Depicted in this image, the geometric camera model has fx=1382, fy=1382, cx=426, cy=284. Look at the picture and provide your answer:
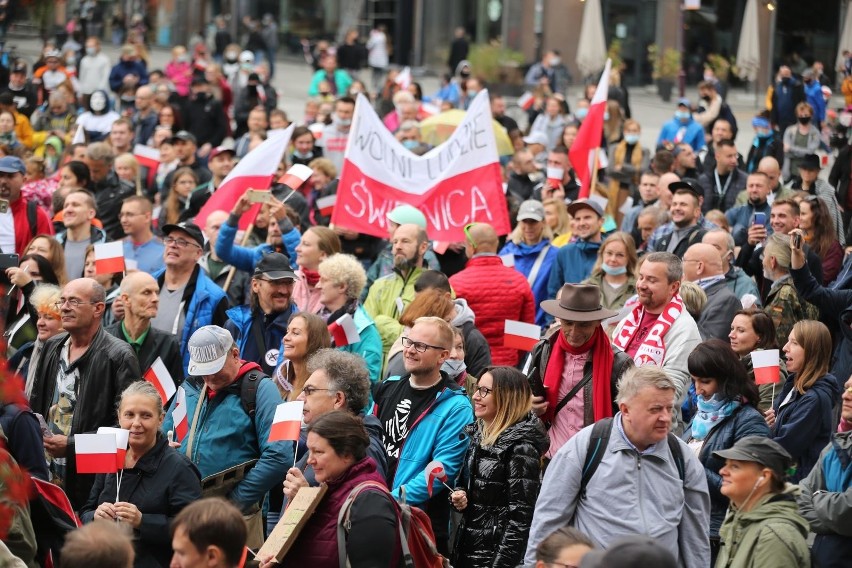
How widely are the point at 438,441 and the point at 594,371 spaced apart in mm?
866

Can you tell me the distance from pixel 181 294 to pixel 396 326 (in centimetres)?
146

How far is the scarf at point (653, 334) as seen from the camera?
7.74 m

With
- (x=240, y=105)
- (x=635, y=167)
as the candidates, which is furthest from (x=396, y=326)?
(x=240, y=105)

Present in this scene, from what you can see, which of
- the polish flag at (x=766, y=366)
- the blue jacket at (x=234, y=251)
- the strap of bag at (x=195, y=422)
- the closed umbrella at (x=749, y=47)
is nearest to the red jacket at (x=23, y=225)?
the blue jacket at (x=234, y=251)

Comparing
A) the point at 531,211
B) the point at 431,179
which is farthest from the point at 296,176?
the point at 531,211

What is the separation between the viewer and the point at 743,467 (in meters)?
5.66

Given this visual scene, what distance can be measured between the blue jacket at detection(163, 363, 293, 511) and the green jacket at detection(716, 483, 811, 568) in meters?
2.18

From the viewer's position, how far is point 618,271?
9453mm

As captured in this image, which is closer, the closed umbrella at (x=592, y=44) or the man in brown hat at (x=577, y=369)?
the man in brown hat at (x=577, y=369)

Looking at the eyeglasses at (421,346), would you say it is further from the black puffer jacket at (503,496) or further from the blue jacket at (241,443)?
the blue jacket at (241,443)

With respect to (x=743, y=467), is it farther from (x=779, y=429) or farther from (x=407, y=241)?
(x=407, y=241)

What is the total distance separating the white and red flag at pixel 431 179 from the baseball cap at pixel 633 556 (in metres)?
7.56

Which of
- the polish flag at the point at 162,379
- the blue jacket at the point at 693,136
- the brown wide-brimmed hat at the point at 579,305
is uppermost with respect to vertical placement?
the brown wide-brimmed hat at the point at 579,305

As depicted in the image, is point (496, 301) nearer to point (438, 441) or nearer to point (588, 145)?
point (438, 441)
